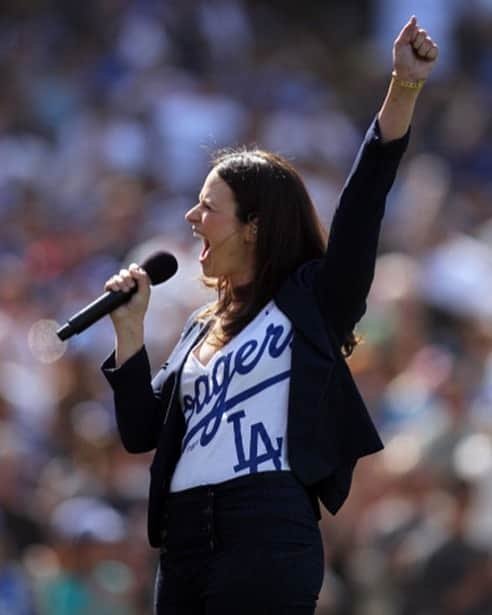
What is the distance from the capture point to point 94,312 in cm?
455

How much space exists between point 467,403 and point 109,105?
5.71m

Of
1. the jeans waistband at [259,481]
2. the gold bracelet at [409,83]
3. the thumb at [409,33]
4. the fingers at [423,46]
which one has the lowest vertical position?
the jeans waistband at [259,481]

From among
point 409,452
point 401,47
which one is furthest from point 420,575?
point 401,47

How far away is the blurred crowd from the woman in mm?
647

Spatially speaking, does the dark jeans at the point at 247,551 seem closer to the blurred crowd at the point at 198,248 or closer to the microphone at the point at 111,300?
the microphone at the point at 111,300

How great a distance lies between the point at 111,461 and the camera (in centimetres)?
884

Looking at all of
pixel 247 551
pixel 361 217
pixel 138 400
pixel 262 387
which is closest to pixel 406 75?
pixel 361 217

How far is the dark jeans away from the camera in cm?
440

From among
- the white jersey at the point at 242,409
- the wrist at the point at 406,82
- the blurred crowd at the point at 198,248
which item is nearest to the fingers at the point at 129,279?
the white jersey at the point at 242,409

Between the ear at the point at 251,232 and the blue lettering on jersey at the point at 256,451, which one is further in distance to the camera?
the ear at the point at 251,232

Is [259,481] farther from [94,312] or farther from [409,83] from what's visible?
[409,83]

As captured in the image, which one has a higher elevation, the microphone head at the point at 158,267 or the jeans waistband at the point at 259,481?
the microphone head at the point at 158,267

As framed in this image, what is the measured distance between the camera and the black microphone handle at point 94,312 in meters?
4.52

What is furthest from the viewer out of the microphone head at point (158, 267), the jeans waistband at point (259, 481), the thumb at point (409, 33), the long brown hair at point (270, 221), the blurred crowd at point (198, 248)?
the blurred crowd at point (198, 248)
